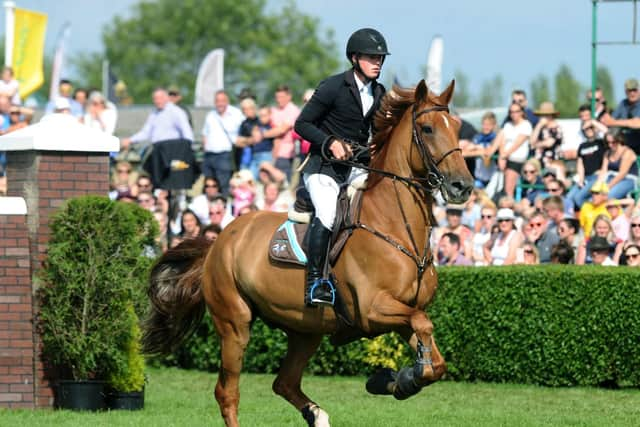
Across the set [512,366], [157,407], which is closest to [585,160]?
[512,366]

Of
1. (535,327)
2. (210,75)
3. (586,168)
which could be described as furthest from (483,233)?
(210,75)

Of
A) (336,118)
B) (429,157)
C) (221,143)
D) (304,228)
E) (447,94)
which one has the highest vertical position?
(221,143)

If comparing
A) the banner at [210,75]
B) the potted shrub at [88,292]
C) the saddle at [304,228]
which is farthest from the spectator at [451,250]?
the banner at [210,75]

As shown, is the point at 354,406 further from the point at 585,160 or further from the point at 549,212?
the point at 585,160

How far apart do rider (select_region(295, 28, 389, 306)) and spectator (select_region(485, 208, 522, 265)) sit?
20.5 feet

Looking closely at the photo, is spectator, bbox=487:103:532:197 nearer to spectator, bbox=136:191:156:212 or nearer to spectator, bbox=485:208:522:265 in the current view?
spectator, bbox=485:208:522:265

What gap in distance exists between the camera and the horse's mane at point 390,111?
8922 millimetres

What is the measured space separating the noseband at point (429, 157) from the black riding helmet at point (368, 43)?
537 millimetres

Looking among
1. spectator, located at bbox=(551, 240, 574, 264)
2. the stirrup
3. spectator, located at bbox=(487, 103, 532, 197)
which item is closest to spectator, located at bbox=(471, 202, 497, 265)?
spectator, located at bbox=(551, 240, 574, 264)

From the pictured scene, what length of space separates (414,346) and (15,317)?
4.86 metres

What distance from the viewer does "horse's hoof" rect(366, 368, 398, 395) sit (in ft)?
28.5

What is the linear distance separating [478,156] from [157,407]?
831 centimetres

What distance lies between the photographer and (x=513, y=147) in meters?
18.2

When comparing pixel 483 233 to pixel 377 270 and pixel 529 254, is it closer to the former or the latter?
pixel 529 254
